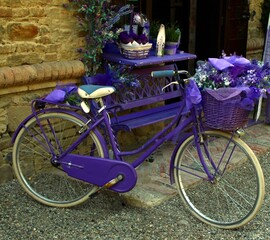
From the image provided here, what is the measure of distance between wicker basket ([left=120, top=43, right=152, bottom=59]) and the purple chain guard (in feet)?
4.29

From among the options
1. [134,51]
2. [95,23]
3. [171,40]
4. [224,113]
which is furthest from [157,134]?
[171,40]

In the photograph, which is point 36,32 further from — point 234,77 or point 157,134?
point 234,77

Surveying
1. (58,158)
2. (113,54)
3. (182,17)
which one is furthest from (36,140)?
(182,17)

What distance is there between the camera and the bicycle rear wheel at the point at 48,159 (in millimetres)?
3561

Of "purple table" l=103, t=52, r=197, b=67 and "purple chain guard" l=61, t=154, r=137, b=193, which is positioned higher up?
"purple table" l=103, t=52, r=197, b=67

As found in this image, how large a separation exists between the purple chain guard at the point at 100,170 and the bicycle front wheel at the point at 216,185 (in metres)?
0.37

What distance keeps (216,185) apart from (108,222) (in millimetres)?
851

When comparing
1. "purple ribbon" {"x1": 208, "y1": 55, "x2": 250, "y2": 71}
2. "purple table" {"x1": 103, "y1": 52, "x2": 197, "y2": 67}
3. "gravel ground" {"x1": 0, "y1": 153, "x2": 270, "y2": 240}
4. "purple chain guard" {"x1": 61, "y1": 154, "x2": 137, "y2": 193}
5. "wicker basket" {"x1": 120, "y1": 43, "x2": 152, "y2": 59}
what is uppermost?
"purple ribbon" {"x1": 208, "y1": 55, "x2": 250, "y2": 71}

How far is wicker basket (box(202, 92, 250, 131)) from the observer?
2.99 metres

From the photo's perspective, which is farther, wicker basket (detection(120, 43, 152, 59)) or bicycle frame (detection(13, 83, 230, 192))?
wicker basket (detection(120, 43, 152, 59))

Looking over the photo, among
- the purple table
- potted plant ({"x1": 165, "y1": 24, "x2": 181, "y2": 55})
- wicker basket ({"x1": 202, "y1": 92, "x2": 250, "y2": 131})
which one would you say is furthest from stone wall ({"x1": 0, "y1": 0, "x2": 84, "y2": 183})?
wicker basket ({"x1": 202, "y1": 92, "x2": 250, "y2": 131})

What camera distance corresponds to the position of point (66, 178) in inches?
161

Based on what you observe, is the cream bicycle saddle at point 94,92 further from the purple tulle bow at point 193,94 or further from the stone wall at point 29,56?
the stone wall at point 29,56

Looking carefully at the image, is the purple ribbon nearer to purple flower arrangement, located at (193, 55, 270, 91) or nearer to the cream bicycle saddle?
purple flower arrangement, located at (193, 55, 270, 91)
